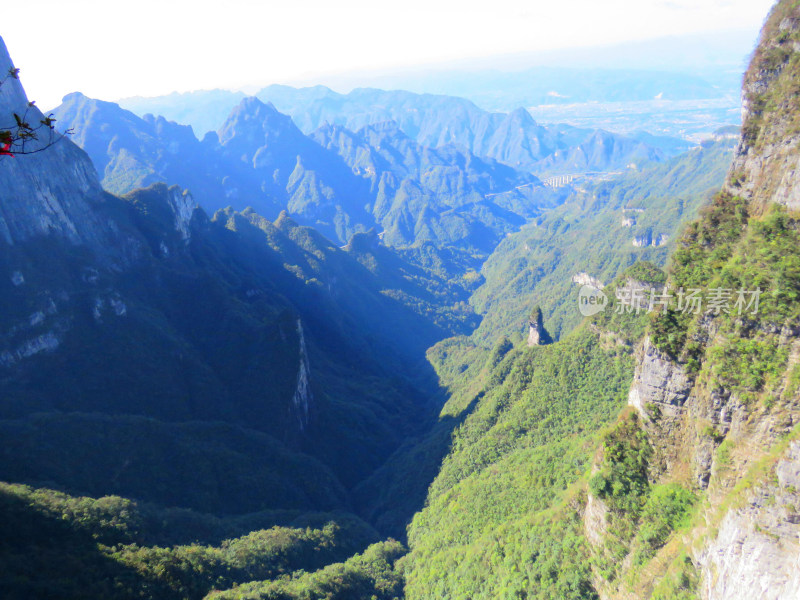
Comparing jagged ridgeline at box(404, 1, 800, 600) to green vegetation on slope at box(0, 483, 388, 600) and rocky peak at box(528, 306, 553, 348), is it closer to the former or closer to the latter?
green vegetation on slope at box(0, 483, 388, 600)

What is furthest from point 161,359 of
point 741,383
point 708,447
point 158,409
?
point 741,383

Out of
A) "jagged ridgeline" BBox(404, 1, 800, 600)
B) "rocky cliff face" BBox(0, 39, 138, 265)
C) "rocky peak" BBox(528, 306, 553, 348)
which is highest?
"rocky cliff face" BBox(0, 39, 138, 265)

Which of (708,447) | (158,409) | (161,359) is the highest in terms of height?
(708,447)

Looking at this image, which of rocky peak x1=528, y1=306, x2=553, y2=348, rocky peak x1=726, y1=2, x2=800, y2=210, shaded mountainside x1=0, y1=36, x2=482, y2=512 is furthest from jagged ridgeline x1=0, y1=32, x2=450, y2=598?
rocky peak x1=726, y1=2, x2=800, y2=210

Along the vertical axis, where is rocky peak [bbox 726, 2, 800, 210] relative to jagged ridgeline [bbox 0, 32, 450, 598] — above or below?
above

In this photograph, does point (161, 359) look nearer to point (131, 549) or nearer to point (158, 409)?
point (158, 409)

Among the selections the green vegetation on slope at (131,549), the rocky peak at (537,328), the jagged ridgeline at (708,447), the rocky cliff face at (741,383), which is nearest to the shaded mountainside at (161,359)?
the green vegetation on slope at (131,549)

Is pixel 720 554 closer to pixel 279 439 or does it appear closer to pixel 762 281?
pixel 762 281

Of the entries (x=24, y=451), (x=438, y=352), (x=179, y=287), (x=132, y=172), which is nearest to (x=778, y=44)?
(x=24, y=451)

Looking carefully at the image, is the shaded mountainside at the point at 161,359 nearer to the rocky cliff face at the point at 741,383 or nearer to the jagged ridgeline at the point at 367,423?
the jagged ridgeline at the point at 367,423

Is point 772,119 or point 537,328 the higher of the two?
point 772,119

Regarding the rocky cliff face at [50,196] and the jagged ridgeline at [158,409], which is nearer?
the jagged ridgeline at [158,409]
